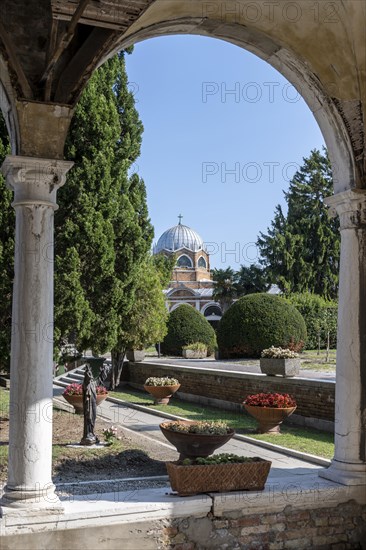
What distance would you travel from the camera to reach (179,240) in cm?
6456

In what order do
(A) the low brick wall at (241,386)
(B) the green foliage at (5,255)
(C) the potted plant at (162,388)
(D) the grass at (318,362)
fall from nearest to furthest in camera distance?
1. (B) the green foliage at (5,255)
2. (A) the low brick wall at (241,386)
3. (C) the potted plant at (162,388)
4. (D) the grass at (318,362)

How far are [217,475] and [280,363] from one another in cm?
826

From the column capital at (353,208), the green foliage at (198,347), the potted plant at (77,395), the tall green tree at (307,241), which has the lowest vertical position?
the potted plant at (77,395)

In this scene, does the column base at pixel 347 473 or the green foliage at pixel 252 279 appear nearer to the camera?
the column base at pixel 347 473

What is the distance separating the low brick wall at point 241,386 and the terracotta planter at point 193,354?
578 cm

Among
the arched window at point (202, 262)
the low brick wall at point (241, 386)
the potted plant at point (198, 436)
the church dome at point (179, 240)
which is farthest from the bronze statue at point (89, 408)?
the arched window at point (202, 262)

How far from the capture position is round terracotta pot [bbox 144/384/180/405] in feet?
47.4

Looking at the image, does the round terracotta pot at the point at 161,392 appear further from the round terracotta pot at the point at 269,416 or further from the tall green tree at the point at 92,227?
the round terracotta pot at the point at 269,416

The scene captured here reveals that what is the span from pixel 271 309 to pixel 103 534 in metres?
16.5

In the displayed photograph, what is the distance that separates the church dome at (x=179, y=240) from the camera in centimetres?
6431

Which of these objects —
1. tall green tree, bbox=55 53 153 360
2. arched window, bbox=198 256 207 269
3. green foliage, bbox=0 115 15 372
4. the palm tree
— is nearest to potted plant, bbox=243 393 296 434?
tall green tree, bbox=55 53 153 360

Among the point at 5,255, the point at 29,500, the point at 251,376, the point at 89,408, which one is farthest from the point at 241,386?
the point at 29,500

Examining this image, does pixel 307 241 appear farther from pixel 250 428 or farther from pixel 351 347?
pixel 351 347

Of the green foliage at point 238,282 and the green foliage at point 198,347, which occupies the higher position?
the green foliage at point 238,282
